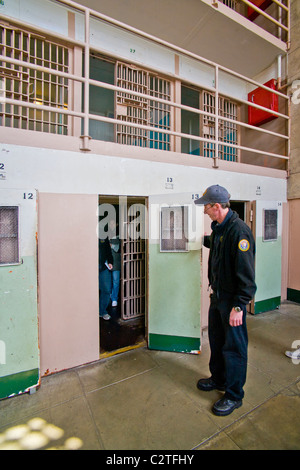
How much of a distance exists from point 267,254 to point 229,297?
2.87 metres

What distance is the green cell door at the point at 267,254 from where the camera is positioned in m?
4.45

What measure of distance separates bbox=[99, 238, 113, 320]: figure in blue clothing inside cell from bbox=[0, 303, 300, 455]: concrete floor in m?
1.43

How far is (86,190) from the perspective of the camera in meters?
2.86

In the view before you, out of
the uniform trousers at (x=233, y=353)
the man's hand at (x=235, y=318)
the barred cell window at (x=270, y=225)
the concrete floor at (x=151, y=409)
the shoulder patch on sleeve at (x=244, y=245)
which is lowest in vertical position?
the concrete floor at (x=151, y=409)

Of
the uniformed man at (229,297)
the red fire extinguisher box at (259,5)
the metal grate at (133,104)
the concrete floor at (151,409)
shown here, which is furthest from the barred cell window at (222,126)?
the concrete floor at (151,409)

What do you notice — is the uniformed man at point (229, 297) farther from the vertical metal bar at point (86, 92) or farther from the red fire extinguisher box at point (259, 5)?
the red fire extinguisher box at point (259, 5)

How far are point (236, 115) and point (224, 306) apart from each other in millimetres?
5417

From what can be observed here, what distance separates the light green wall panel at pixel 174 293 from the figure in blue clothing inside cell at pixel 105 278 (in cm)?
142

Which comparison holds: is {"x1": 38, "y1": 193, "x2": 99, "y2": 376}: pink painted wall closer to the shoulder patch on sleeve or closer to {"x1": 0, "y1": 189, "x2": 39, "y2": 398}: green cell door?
{"x1": 0, "y1": 189, "x2": 39, "y2": 398}: green cell door

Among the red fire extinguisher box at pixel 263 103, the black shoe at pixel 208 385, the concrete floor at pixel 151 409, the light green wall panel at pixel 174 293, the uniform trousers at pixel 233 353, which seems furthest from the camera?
the red fire extinguisher box at pixel 263 103

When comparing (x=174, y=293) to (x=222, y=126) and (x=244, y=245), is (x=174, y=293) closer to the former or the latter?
(x=244, y=245)

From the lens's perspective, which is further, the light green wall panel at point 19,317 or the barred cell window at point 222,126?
the barred cell window at point 222,126

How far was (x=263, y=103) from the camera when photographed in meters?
5.24
